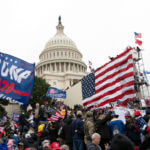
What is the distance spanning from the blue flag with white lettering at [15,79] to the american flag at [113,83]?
426 cm

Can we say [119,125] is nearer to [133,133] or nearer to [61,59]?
[133,133]

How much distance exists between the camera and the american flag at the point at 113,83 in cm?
994

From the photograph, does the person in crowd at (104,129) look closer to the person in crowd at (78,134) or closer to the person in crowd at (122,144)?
the person in crowd at (78,134)

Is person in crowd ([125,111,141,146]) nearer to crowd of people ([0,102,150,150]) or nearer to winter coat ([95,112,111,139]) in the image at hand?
crowd of people ([0,102,150,150])

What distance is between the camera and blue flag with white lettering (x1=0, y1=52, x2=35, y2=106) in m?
7.41

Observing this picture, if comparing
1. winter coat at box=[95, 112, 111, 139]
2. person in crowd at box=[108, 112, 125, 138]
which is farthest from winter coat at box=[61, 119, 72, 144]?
person in crowd at box=[108, 112, 125, 138]

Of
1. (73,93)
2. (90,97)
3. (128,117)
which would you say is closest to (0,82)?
(128,117)

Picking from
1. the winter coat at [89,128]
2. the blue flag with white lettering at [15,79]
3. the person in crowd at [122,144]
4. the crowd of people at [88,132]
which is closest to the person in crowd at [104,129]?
the crowd of people at [88,132]

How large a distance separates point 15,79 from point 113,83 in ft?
16.6

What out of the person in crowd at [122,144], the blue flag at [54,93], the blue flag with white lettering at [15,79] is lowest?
the person in crowd at [122,144]

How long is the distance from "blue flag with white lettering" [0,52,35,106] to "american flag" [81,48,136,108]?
4.26 metres

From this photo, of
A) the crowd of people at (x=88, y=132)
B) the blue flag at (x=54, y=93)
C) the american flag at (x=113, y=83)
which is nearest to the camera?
the crowd of people at (x=88, y=132)

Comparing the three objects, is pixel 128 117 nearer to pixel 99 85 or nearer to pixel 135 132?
pixel 135 132

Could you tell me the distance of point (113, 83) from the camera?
1091 centimetres
